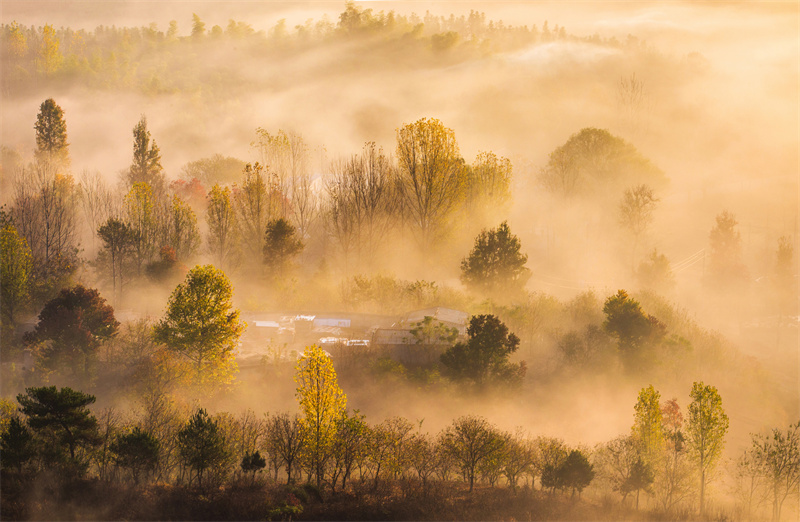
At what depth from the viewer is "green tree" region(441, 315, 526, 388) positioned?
37.0 metres

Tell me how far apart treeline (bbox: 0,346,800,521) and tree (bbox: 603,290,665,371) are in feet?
27.6

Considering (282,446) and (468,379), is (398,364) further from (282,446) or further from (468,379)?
(282,446)

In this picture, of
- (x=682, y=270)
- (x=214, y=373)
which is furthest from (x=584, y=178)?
(x=214, y=373)

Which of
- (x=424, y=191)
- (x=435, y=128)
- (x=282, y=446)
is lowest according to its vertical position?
(x=282, y=446)

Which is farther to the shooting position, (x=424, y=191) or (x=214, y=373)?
(x=424, y=191)

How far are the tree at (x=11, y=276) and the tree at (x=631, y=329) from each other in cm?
4282

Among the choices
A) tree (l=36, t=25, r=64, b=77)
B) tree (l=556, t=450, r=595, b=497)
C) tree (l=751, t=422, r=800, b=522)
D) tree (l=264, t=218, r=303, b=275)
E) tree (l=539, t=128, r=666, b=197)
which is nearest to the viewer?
tree (l=556, t=450, r=595, b=497)

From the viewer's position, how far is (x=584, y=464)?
98.6ft

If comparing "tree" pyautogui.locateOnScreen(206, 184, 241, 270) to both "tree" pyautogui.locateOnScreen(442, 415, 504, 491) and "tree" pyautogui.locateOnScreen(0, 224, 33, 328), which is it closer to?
"tree" pyautogui.locateOnScreen(0, 224, 33, 328)

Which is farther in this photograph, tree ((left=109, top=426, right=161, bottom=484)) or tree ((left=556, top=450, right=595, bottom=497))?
tree ((left=556, top=450, right=595, bottom=497))

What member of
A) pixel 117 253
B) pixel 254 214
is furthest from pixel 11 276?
pixel 254 214

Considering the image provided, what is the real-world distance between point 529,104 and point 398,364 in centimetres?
8502

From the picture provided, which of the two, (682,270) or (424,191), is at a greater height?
(424,191)

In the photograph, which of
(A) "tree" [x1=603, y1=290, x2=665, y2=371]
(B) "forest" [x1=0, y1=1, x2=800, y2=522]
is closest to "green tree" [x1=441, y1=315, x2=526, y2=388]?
(B) "forest" [x1=0, y1=1, x2=800, y2=522]
